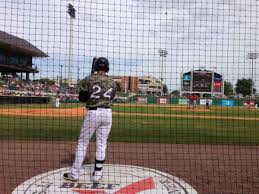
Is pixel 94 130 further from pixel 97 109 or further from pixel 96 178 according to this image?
pixel 96 178

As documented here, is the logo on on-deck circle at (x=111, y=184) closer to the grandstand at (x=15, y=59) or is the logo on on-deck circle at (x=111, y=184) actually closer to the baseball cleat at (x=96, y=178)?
the baseball cleat at (x=96, y=178)

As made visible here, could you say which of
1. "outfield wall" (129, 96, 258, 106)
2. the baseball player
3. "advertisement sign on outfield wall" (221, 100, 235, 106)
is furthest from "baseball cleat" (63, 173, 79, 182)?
"advertisement sign on outfield wall" (221, 100, 235, 106)

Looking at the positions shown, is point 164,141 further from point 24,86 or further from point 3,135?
point 24,86

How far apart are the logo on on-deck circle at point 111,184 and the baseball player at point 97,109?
20 cm

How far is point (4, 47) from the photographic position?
1757 inches

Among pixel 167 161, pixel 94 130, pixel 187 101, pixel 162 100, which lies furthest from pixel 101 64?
pixel 187 101

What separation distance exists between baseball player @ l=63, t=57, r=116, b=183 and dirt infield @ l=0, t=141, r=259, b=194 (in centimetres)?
105

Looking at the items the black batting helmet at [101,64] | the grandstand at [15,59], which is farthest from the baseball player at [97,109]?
the grandstand at [15,59]

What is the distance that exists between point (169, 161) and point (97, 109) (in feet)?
9.31

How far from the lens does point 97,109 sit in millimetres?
5730

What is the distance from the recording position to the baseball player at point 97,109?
18.8 feet

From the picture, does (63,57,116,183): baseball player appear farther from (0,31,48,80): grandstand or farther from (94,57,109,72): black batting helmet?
(0,31,48,80): grandstand

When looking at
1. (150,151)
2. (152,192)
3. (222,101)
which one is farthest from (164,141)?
(222,101)

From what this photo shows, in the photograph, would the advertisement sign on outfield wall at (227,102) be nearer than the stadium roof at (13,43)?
No
